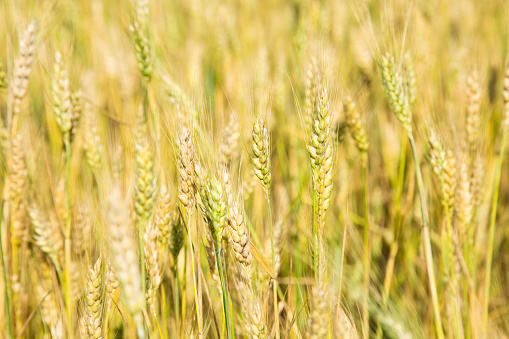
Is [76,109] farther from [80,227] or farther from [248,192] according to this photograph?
[248,192]

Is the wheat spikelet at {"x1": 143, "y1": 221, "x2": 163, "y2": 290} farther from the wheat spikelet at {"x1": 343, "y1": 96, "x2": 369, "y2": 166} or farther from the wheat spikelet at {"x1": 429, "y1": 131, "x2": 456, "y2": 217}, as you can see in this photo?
the wheat spikelet at {"x1": 429, "y1": 131, "x2": 456, "y2": 217}

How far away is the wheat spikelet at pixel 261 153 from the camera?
3.28 feet

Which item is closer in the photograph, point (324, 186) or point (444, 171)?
point (324, 186)

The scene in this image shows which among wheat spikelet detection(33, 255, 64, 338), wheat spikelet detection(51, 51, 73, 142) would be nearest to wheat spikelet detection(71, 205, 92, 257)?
wheat spikelet detection(33, 255, 64, 338)

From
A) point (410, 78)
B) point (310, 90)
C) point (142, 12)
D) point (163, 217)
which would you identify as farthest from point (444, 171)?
point (142, 12)

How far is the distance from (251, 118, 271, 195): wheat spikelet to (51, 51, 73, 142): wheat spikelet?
71cm

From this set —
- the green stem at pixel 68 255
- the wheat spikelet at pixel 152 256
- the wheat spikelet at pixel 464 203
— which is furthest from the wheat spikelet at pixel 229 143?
the wheat spikelet at pixel 464 203

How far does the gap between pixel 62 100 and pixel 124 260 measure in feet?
2.71

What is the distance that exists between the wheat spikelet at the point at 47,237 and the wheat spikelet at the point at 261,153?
872mm

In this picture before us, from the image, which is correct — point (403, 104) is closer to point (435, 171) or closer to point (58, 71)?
point (435, 171)

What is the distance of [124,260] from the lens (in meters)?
0.76

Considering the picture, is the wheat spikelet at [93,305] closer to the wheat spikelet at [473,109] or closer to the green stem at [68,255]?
the green stem at [68,255]

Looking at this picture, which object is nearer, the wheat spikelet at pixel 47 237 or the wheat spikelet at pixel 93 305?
the wheat spikelet at pixel 93 305

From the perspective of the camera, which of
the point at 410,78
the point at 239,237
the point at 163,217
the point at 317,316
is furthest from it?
the point at 410,78
